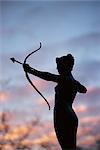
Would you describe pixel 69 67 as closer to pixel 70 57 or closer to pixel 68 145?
pixel 70 57

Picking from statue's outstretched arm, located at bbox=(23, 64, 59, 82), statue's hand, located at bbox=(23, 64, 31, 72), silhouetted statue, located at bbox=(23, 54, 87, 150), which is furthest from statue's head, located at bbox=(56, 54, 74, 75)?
statue's hand, located at bbox=(23, 64, 31, 72)

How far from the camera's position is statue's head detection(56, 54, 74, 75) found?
1170 cm

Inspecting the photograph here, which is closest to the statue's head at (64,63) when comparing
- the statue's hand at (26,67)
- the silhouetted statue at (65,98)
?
the silhouetted statue at (65,98)

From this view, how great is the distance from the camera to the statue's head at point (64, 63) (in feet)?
38.4

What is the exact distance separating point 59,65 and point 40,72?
478 mm

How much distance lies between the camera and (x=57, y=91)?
1155 cm

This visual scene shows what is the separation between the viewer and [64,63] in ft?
38.4

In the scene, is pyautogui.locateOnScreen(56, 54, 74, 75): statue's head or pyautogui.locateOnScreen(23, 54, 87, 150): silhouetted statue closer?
pyautogui.locateOnScreen(23, 54, 87, 150): silhouetted statue

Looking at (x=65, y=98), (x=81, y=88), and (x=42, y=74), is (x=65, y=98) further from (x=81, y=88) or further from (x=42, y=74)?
(x=42, y=74)

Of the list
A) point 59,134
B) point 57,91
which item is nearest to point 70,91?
point 57,91

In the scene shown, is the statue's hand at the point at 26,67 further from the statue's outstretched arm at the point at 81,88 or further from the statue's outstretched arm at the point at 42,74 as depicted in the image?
the statue's outstretched arm at the point at 81,88

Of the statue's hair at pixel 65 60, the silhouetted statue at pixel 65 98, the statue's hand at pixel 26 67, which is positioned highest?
the statue's hair at pixel 65 60

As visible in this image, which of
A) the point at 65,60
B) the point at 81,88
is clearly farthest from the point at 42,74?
the point at 81,88

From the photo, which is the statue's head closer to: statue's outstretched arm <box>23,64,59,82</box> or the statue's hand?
statue's outstretched arm <box>23,64,59,82</box>
